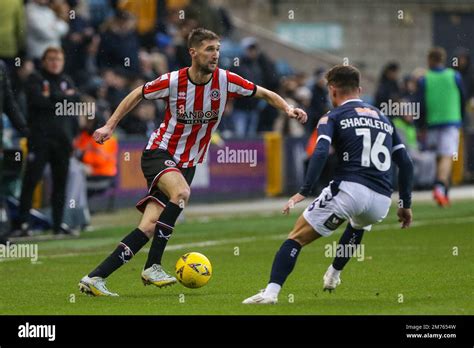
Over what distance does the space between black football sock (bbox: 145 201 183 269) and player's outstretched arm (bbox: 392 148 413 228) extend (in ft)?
6.19

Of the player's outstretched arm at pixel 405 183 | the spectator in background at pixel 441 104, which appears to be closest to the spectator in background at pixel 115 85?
the spectator in background at pixel 441 104

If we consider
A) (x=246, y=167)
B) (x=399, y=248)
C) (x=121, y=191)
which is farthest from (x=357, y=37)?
(x=399, y=248)

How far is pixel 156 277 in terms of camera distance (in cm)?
1138

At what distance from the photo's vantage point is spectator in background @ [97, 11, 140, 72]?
2316 centimetres

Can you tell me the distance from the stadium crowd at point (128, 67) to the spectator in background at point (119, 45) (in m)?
0.02

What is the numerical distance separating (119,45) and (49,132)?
20.5ft

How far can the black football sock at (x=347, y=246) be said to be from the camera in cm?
1127

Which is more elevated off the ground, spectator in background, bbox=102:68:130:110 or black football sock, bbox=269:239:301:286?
spectator in background, bbox=102:68:130:110

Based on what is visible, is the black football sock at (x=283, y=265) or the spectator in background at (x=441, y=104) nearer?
the black football sock at (x=283, y=265)

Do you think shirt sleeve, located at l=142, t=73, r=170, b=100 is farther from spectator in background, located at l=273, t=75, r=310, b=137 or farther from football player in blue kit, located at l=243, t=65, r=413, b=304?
spectator in background, located at l=273, t=75, r=310, b=137

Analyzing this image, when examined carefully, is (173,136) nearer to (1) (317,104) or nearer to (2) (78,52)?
(2) (78,52)

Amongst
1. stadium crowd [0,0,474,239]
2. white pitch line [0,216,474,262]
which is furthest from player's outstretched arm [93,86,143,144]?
stadium crowd [0,0,474,239]

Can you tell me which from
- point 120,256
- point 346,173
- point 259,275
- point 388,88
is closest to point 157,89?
point 120,256

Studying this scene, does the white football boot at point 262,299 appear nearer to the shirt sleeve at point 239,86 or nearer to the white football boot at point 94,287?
the white football boot at point 94,287
